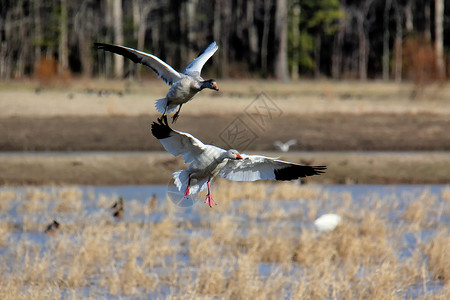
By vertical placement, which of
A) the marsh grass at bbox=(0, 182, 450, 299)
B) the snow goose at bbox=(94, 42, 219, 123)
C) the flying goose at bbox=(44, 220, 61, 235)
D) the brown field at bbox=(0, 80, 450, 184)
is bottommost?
the marsh grass at bbox=(0, 182, 450, 299)

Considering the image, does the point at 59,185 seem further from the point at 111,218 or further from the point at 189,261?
the point at 189,261

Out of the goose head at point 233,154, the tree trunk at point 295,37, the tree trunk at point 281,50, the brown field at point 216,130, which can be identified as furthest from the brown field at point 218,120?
the tree trunk at point 295,37

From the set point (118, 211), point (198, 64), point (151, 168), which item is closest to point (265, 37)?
point (151, 168)

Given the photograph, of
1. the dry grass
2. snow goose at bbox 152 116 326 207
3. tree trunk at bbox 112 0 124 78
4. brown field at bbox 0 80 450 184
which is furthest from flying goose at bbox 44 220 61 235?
tree trunk at bbox 112 0 124 78

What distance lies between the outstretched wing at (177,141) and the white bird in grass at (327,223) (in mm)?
9056

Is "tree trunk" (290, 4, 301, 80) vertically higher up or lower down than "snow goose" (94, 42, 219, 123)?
higher up

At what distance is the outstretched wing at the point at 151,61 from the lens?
551cm

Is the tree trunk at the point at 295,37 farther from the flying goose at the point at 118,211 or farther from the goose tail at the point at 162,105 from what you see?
the goose tail at the point at 162,105

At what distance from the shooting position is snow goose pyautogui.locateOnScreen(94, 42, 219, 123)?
5.19 meters

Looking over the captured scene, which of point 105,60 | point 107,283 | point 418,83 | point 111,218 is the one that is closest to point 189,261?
point 107,283

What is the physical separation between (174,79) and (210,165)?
0.61 meters

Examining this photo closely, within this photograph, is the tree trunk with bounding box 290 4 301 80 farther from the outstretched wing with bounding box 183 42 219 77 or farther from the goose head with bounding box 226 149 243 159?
the goose head with bounding box 226 149 243 159

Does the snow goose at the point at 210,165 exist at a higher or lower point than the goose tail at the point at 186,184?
higher

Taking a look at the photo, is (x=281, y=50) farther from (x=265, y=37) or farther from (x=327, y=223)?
(x=327, y=223)
